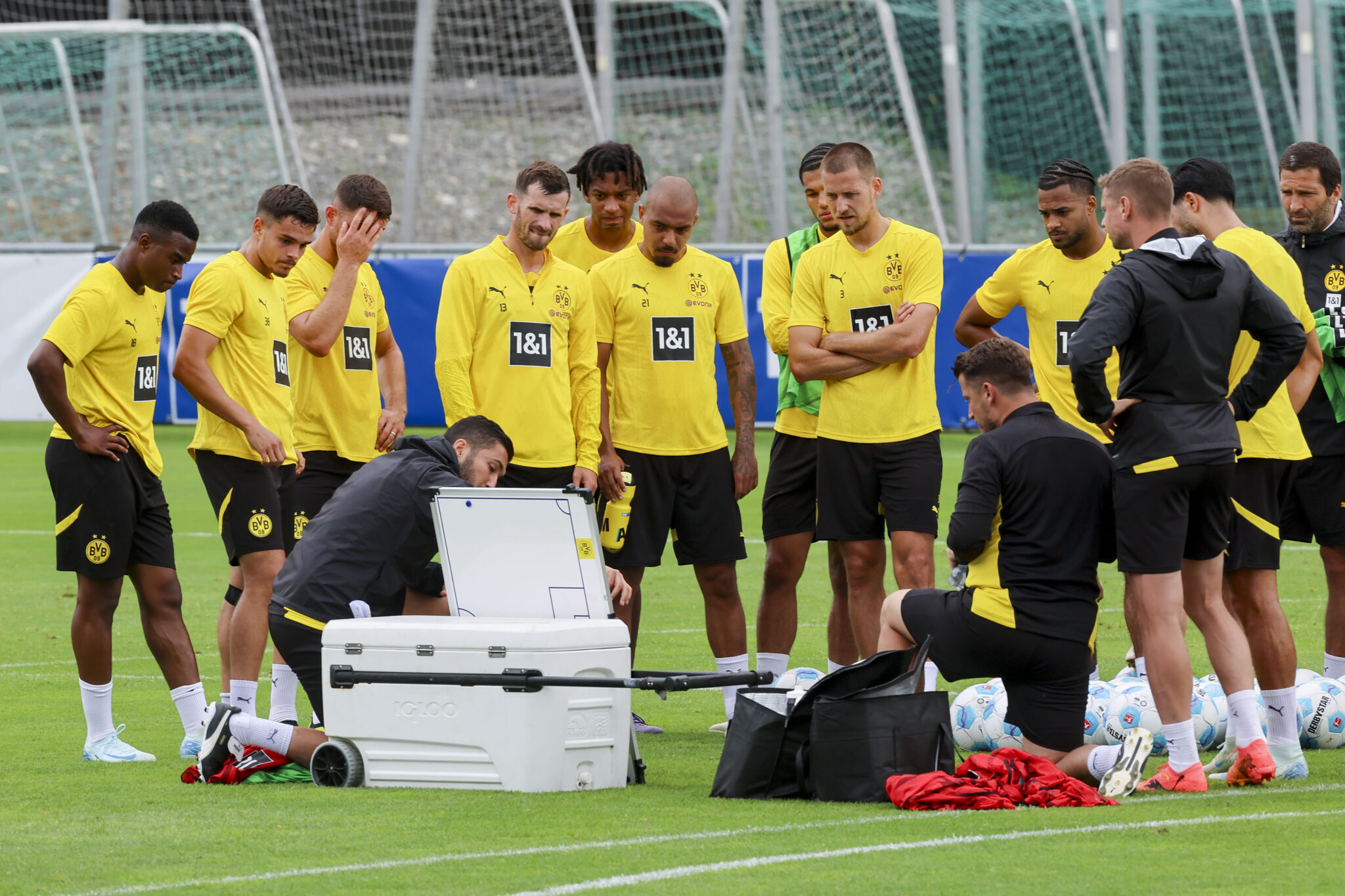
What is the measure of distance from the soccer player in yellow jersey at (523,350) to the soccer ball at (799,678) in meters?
1.23

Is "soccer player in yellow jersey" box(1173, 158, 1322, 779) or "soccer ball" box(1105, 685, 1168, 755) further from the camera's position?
"soccer ball" box(1105, 685, 1168, 755)

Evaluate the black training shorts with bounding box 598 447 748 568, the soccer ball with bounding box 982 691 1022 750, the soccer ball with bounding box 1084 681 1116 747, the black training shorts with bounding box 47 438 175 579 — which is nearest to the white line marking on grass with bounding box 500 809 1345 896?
the soccer ball with bounding box 1084 681 1116 747

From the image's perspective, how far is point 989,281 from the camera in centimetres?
830

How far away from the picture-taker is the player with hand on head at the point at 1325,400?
768 centimetres

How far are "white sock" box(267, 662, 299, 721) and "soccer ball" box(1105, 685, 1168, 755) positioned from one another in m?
3.45

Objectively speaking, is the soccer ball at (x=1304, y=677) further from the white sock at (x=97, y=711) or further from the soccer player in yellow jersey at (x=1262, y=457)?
the white sock at (x=97, y=711)

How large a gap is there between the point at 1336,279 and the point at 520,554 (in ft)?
12.9

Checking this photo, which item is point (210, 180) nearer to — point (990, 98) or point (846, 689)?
point (990, 98)

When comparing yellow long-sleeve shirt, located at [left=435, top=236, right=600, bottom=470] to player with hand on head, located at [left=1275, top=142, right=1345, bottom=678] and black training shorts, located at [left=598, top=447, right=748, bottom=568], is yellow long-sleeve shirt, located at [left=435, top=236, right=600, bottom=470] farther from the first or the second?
player with hand on head, located at [left=1275, top=142, right=1345, bottom=678]

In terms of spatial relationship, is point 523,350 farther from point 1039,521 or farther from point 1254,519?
point 1254,519

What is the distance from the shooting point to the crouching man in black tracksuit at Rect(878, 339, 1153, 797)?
6.18 meters

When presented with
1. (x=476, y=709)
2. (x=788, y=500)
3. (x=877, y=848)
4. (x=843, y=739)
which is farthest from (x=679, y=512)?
(x=877, y=848)

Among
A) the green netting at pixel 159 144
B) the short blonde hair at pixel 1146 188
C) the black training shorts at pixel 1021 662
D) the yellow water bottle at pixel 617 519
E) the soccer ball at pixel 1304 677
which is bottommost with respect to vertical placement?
the soccer ball at pixel 1304 677

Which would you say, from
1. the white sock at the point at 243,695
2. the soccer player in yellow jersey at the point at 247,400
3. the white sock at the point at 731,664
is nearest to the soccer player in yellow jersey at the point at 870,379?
the white sock at the point at 731,664
